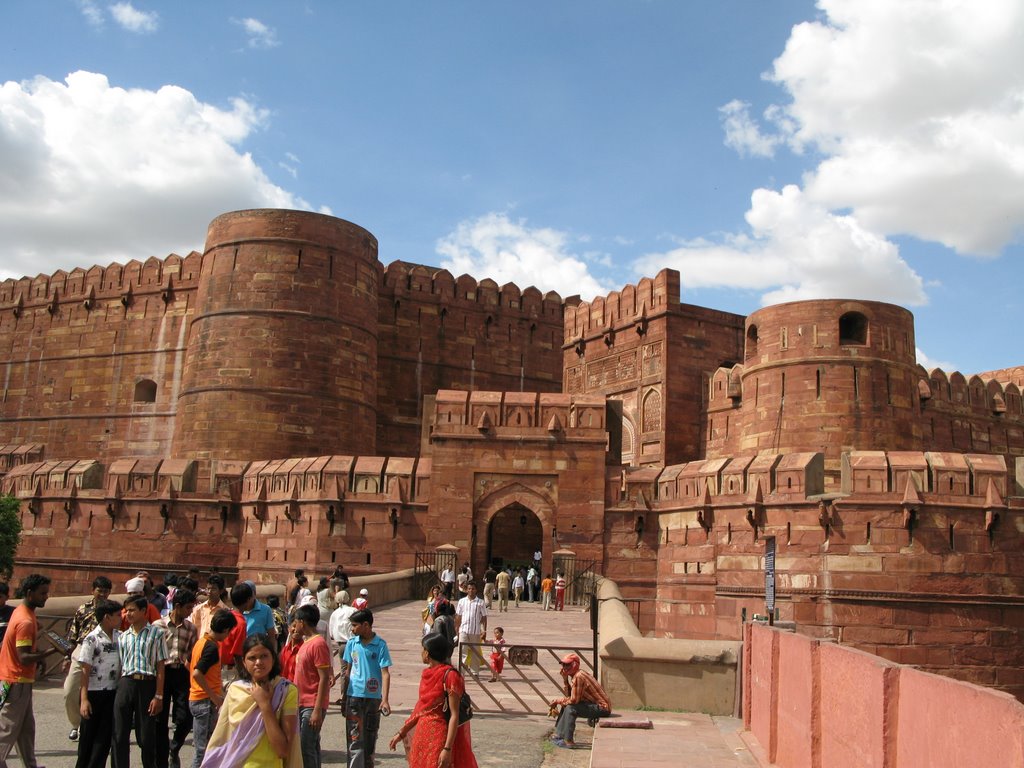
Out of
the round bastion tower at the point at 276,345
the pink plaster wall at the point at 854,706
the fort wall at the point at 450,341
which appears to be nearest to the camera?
the pink plaster wall at the point at 854,706

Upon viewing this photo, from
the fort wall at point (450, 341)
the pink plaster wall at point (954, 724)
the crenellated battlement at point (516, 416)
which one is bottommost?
the pink plaster wall at point (954, 724)

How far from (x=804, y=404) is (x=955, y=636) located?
5731mm

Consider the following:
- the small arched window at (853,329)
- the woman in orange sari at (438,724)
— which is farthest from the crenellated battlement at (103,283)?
the woman in orange sari at (438,724)

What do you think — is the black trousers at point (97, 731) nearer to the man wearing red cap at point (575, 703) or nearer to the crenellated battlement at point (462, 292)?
the man wearing red cap at point (575, 703)

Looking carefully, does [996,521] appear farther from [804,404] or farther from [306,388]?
[306,388]

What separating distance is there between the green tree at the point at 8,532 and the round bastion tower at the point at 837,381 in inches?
598

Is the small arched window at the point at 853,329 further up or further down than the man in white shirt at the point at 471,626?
further up

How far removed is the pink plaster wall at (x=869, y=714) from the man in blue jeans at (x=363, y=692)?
227cm

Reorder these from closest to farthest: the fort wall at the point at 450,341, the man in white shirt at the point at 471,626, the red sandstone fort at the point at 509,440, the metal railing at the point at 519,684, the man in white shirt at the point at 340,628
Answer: the man in white shirt at the point at 340,628 < the metal railing at the point at 519,684 < the man in white shirt at the point at 471,626 < the red sandstone fort at the point at 509,440 < the fort wall at the point at 450,341

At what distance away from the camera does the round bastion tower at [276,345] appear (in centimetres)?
2306

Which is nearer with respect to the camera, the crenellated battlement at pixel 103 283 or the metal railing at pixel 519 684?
the metal railing at pixel 519 684

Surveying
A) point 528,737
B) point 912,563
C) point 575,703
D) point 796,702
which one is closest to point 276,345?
point 912,563

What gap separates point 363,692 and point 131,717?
48.5 inches

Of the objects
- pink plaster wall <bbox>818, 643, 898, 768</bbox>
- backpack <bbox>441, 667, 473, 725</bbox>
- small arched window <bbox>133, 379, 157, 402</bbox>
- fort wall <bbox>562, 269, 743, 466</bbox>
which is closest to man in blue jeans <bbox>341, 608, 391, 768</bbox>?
backpack <bbox>441, 667, 473, 725</bbox>
